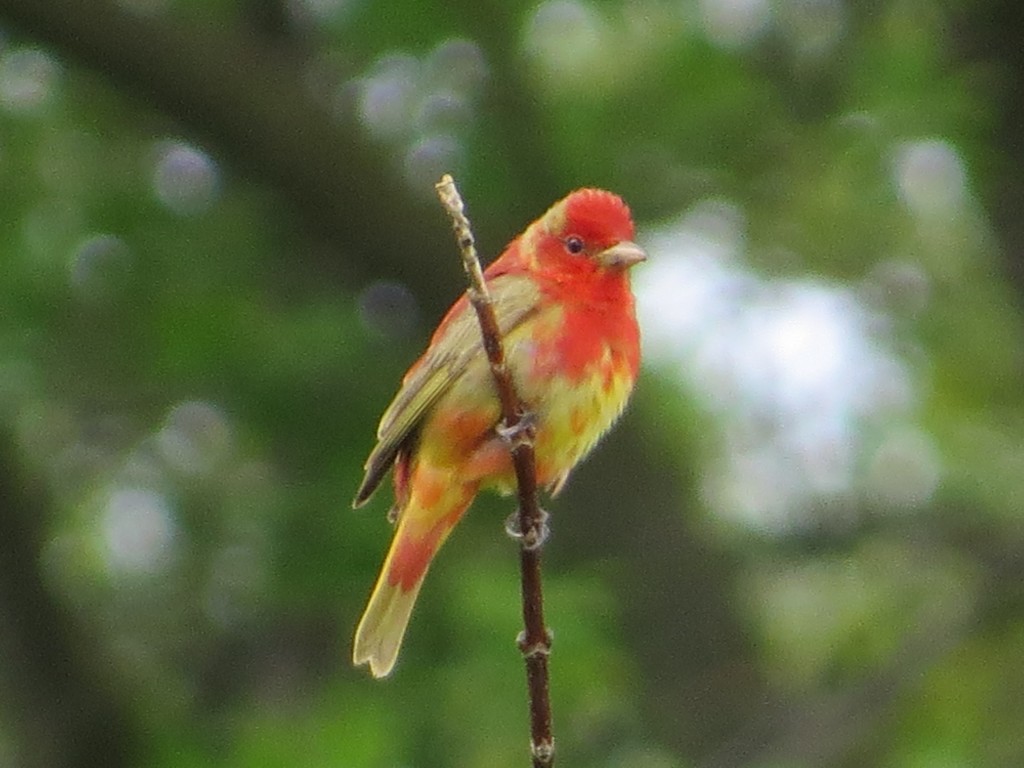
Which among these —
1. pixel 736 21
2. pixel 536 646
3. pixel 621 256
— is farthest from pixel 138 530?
pixel 536 646

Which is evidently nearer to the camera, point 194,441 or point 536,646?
point 536,646

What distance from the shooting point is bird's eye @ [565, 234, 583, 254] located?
5.32 metres

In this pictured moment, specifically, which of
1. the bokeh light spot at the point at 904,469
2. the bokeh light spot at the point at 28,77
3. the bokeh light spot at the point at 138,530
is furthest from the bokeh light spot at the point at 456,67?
the bokeh light spot at the point at 904,469

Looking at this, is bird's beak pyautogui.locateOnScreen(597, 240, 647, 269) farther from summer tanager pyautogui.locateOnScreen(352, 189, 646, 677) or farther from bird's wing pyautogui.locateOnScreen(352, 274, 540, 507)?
bird's wing pyautogui.locateOnScreen(352, 274, 540, 507)

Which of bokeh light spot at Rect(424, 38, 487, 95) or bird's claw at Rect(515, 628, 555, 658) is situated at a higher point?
bokeh light spot at Rect(424, 38, 487, 95)

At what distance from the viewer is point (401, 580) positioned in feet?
16.6

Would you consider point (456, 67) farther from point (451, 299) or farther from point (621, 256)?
point (621, 256)

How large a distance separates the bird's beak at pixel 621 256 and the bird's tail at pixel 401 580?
0.75 metres

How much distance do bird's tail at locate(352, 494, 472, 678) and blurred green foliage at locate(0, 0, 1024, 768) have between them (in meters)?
3.67

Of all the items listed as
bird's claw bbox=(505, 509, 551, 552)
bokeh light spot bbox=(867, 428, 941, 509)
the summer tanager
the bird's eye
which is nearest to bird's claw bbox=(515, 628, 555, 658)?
bird's claw bbox=(505, 509, 551, 552)

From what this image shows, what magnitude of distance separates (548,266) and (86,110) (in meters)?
5.79

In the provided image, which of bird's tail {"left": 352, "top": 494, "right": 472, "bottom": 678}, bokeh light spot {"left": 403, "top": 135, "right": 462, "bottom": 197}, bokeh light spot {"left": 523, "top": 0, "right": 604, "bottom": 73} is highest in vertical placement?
bokeh light spot {"left": 523, "top": 0, "right": 604, "bottom": 73}

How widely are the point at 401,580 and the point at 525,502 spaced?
1118 mm

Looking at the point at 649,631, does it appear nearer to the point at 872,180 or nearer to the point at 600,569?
the point at 600,569
